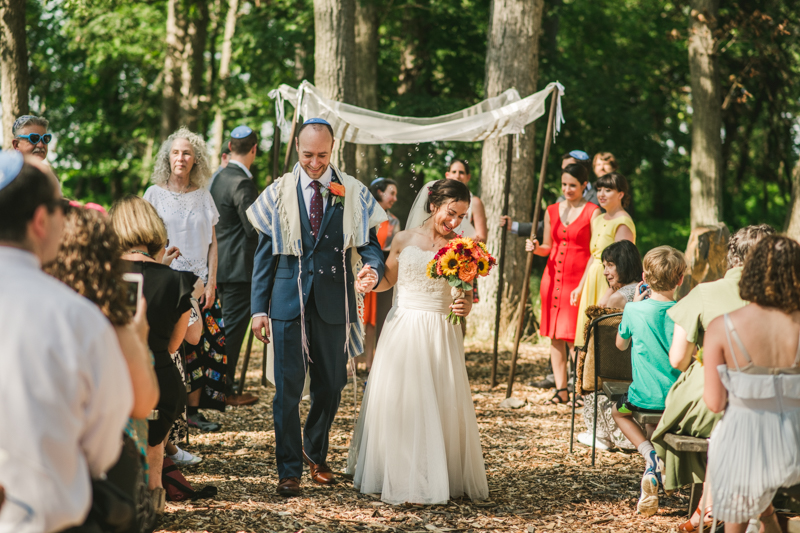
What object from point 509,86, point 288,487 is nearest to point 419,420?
point 288,487

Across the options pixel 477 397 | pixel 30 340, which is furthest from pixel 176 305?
pixel 477 397

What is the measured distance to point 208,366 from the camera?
529 centimetres

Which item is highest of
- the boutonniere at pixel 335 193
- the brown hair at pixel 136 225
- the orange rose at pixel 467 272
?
the boutonniere at pixel 335 193

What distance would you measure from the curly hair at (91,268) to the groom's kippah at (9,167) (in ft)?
1.67

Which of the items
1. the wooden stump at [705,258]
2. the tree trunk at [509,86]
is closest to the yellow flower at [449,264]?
the wooden stump at [705,258]

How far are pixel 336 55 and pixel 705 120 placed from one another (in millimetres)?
7633

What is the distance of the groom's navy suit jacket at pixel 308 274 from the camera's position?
430 cm

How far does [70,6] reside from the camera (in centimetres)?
1016

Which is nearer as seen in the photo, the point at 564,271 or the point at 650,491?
the point at 650,491

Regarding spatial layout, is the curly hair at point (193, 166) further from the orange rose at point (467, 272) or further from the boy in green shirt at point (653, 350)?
the boy in green shirt at point (653, 350)

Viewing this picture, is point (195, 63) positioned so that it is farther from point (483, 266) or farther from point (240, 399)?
point (483, 266)

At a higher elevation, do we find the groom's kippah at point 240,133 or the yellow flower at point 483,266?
the groom's kippah at point 240,133

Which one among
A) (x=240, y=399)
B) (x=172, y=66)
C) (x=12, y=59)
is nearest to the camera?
(x=240, y=399)

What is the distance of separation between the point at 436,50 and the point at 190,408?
36.6 ft
